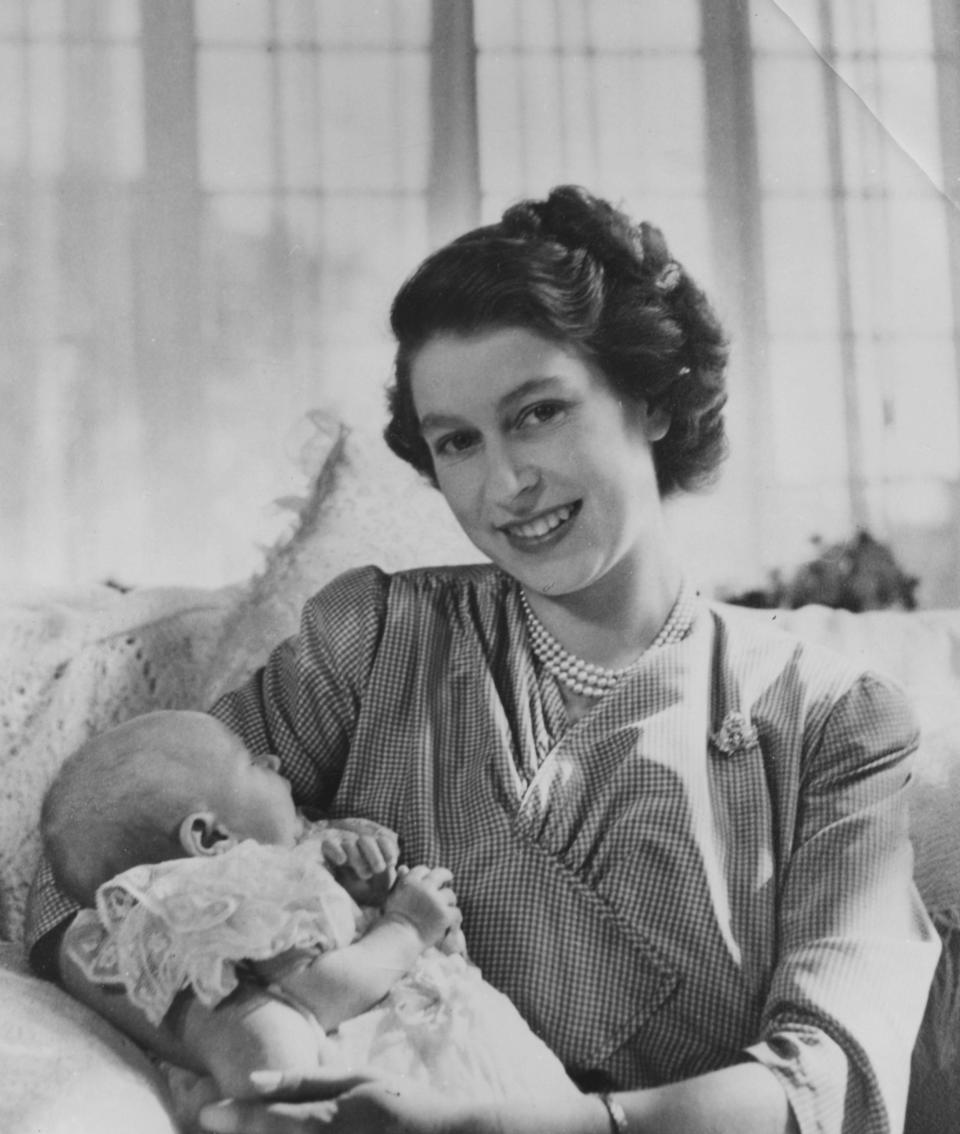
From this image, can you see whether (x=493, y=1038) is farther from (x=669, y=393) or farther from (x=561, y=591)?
(x=669, y=393)

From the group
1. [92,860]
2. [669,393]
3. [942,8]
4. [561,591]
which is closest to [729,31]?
[942,8]

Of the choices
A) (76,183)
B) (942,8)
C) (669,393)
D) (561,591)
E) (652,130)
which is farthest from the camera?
(76,183)

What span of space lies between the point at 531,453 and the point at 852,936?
1.65 ft

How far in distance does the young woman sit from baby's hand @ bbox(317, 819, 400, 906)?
8 cm

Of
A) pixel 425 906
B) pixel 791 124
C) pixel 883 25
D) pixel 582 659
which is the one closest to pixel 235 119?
pixel 791 124

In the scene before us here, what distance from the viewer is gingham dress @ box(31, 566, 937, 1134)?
3.69 ft

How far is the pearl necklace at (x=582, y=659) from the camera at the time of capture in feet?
4.35

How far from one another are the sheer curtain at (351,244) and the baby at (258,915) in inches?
37.1

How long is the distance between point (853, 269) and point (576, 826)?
126 centimetres

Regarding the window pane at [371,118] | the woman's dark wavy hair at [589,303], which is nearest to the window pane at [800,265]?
the window pane at [371,118]

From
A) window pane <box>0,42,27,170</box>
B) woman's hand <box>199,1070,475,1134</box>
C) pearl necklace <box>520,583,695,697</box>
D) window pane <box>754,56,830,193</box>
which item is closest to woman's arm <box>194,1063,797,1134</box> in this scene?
woman's hand <box>199,1070,475,1134</box>

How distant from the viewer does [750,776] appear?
1.25 metres

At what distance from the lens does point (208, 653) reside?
1.63 meters

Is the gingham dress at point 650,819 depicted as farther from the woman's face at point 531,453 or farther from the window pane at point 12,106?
the window pane at point 12,106
